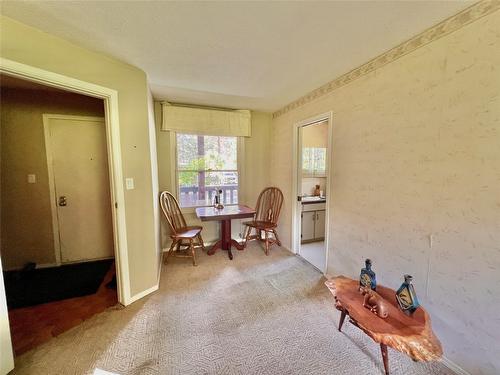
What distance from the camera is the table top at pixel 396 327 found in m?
1.06

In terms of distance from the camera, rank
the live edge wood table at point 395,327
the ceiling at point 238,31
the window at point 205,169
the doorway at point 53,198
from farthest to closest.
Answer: the window at point 205,169, the doorway at point 53,198, the ceiling at point 238,31, the live edge wood table at point 395,327

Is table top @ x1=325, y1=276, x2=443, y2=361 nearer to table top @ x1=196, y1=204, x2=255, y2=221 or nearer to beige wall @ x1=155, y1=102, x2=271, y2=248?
table top @ x1=196, y1=204, x2=255, y2=221

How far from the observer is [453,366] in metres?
1.34

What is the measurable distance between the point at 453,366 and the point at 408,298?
65 cm

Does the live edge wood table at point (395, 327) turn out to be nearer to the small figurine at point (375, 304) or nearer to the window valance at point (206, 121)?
the small figurine at point (375, 304)

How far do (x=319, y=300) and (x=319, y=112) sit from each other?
2161 millimetres

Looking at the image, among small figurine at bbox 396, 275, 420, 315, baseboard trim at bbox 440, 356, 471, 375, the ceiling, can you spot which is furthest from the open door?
baseboard trim at bbox 440, 356, 471, 375

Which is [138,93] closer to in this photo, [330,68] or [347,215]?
[330,68]

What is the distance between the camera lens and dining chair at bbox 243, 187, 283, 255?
10.7 ft

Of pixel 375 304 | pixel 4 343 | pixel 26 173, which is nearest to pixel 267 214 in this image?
pixel 375 304

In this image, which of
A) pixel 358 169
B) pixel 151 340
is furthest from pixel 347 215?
pixel 151 340

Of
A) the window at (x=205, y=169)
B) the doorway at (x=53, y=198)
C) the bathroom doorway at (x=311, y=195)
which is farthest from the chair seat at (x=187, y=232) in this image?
the bathroom doorway at (x=311, y=195)

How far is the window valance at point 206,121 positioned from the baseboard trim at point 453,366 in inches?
129

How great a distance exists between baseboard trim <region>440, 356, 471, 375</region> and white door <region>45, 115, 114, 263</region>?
151 inches
